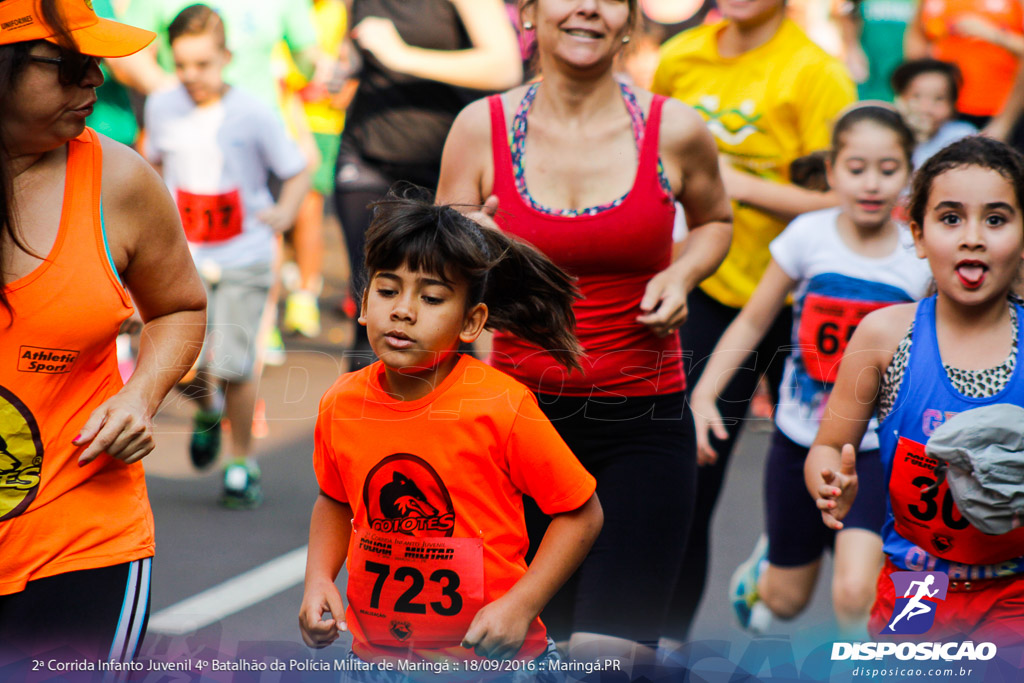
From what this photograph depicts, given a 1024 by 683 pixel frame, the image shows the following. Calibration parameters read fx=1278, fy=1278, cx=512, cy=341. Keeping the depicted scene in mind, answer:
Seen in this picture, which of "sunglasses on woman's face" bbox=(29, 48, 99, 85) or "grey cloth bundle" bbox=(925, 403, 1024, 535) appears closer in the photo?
"sunglasses on woman's face" bbox=(29, 48, 99, 85)

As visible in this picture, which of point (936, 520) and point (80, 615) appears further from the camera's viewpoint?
point (936, 520)

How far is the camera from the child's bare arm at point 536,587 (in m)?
2.38

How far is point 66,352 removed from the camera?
7.88ft

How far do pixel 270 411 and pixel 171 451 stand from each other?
94 centimetres

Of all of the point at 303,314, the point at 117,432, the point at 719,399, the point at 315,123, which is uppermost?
the point at 117,432

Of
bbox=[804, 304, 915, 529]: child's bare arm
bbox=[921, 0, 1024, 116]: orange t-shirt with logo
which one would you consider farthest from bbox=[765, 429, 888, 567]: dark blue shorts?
bbox=[921, 0, 1024, 116]: orange t-shirt with logo

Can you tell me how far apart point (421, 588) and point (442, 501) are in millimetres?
175

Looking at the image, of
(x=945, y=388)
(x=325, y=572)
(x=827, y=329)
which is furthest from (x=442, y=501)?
(x=827, y=329)

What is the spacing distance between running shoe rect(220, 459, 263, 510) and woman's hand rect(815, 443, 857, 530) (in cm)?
348

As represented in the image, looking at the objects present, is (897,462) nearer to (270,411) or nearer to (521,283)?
(521,283)

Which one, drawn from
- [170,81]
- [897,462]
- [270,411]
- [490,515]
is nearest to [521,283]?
[490,515]

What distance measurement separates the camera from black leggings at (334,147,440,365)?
181 inches

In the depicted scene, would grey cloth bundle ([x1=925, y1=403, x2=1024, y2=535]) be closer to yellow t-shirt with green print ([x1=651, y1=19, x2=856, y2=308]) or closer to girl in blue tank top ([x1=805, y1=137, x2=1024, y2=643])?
girl in blue tank top ([x1=805, y1=137, x2=1024, y2=643])

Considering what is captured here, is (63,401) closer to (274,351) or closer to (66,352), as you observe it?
(66,352)
